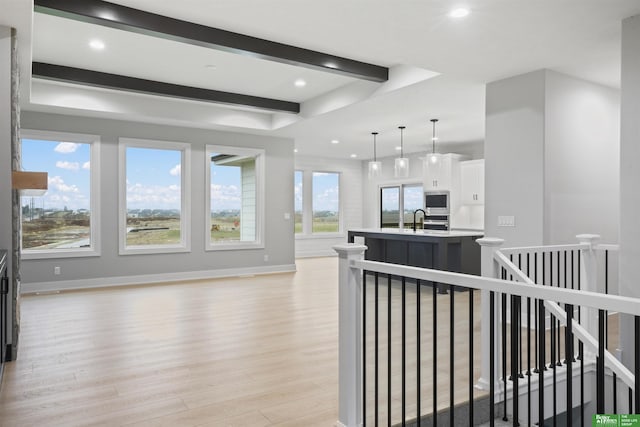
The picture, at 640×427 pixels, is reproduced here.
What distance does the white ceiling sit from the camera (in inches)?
131

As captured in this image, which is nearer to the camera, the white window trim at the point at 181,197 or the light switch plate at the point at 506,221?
the light switch plate at the point at 506,221

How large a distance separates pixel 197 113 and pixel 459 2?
197 inches

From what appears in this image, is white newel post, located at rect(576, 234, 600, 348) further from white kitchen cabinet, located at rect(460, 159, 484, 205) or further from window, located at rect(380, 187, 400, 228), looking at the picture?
window, located at rect(380, 187, 400, 228)

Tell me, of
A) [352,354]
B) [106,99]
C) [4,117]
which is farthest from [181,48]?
[352,354]

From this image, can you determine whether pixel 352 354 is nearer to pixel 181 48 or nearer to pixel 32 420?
pixel 32 420

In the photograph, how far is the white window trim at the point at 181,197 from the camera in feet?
23.1

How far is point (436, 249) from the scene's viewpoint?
6504 millimetres

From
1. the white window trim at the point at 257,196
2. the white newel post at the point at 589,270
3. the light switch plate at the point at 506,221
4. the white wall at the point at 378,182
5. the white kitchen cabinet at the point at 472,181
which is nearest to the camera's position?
the white newel post at the point at 589,270

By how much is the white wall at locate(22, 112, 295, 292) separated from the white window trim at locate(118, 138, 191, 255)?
0.23 feet

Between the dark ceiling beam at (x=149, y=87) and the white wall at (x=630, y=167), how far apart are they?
4.61 meters

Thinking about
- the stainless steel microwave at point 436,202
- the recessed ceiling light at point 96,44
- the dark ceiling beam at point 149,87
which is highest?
the recessed ceiling light at point 96,44

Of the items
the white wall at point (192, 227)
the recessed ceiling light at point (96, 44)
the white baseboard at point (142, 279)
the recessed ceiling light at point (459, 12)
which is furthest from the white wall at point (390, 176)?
the recessed ceiling light at point (459, 12)

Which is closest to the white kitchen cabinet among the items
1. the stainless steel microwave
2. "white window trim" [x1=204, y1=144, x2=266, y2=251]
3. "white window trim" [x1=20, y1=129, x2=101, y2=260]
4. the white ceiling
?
the stainless steel microwave

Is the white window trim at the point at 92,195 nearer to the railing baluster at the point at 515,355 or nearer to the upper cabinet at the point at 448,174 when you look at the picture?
the upper cabinet at the point at 448,174
